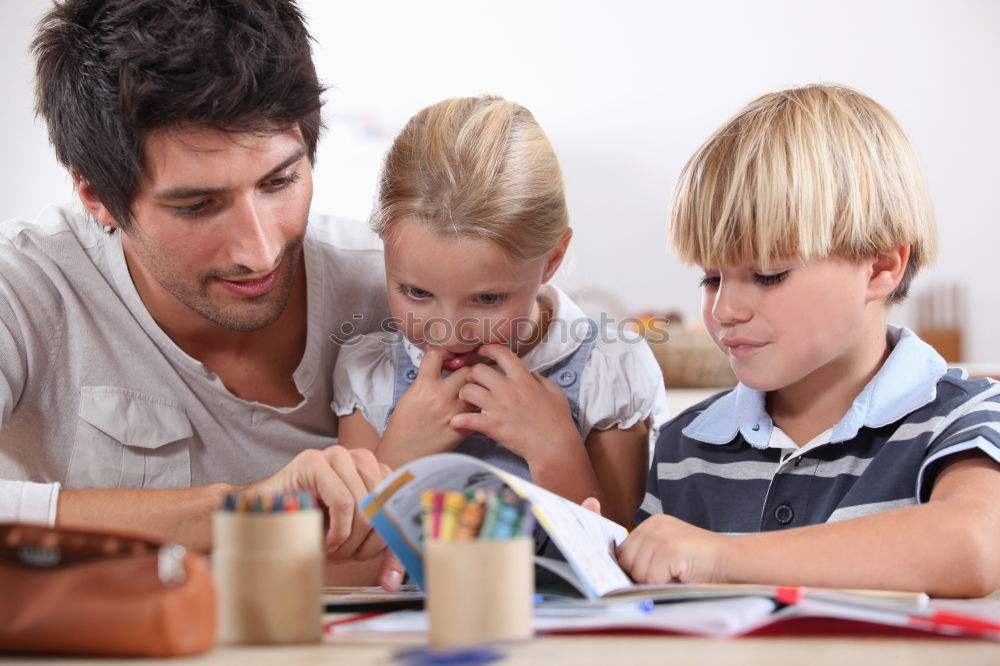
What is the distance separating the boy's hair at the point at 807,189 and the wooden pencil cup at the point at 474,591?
0.63 meters

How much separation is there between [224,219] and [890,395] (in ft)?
2.79

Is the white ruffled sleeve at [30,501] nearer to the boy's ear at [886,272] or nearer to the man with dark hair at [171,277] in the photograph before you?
the man with dark hair at [171,277]

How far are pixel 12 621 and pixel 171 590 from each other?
91 millimetres

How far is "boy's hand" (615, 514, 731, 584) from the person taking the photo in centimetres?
85

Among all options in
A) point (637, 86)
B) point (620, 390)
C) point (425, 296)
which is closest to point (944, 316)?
point (637, 86)

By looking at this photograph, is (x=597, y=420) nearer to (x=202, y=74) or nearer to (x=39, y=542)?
(x=202, y=74)

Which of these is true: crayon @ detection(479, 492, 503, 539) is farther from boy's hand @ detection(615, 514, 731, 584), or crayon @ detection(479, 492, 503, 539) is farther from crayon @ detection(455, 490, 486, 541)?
boy's hand @ detection(615, 514, 731, 584)

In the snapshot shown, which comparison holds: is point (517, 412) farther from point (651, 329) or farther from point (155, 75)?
point (651, 329)

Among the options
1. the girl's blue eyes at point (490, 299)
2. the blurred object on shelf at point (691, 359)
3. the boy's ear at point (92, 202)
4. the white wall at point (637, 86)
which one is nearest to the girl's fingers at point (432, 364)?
the girl's blue eyes at point (490, 299)

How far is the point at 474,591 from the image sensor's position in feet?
1.91

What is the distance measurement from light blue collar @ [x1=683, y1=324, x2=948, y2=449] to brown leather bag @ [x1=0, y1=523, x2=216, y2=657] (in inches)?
30.6

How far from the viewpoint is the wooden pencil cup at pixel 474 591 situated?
581 mm

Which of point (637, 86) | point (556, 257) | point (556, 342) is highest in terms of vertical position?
point (637, 86)

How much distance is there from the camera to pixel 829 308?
1106mm
